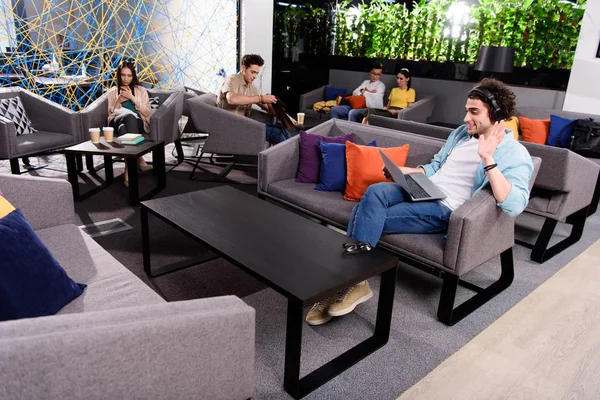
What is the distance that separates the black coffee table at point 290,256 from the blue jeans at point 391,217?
24cm

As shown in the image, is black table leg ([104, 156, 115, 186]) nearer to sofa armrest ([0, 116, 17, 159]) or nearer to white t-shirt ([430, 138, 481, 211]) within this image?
sofa armrest ([0, 116, 17, 159])

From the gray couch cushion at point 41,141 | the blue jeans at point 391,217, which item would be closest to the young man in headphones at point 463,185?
the blue jeans at point 391,217

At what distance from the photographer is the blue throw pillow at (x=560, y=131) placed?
15.0ft

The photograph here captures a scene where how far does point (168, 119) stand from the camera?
4.85 m

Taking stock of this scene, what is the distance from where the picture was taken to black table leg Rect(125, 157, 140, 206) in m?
3.86

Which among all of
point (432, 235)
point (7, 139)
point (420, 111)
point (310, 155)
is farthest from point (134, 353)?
point (420, 111)

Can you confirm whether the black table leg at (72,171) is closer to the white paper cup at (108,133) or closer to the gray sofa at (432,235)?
the white paper cup at (108,133)

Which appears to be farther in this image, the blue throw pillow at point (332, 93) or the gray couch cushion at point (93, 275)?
the blue throw pillow at point (332, 93)

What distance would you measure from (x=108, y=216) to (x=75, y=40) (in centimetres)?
265

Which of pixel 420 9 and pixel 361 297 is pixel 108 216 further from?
pixel 420 9

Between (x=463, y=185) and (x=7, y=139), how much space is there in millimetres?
3629

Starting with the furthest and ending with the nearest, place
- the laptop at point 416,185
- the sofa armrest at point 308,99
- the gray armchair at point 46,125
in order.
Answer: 1. the sofa armrest at point 308,99
2. the gray armchair at point 46,125
3. the laptop at point 416,185

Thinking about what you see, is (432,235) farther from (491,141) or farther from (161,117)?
(161,117)

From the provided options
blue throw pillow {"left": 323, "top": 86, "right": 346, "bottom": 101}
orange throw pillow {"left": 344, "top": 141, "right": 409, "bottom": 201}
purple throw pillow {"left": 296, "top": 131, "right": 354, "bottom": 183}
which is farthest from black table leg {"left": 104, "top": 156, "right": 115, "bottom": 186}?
blue throw pillow {"left": 323, "top": 86, "right": 346, "bottom": 101}
